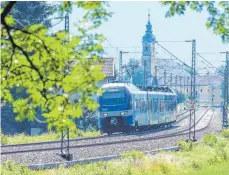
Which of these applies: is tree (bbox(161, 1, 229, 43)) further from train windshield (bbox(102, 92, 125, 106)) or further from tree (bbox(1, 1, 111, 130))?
train windshield (bbox(102, 92, 125, 106))

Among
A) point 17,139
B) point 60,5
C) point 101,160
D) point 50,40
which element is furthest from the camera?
point 17,139

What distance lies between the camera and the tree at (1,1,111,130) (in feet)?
20.9

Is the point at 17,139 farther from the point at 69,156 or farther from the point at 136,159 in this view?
the point at 136,159

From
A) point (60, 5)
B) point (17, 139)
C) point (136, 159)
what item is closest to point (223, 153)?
point (136, 159)

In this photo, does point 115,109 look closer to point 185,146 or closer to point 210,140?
point 210,140

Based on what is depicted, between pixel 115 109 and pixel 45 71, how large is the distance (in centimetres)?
2678

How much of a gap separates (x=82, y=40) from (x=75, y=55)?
21 cm

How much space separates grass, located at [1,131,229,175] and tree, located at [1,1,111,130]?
329 inches

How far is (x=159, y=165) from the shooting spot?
17.8 metres

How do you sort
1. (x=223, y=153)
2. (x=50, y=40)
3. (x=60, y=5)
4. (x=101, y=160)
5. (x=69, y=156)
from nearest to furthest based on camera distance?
(x=50, y=40), (x=60, y=5), (x=101, y=160), (x=69, y=156), (x=223, y=153)

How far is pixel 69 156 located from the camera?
761 inches

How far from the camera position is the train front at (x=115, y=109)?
32750mm

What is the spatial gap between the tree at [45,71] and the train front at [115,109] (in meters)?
25.9

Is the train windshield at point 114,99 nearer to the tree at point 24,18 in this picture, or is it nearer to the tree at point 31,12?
the tree at point 24,18
